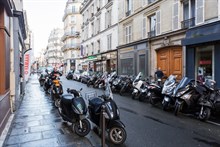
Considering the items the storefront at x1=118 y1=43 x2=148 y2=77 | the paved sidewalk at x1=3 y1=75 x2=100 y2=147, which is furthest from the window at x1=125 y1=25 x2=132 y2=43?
the paved sidewalk at x1=3 y1=75 x2=100 y2=147

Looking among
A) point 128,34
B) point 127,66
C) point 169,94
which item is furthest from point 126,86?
point 128,34

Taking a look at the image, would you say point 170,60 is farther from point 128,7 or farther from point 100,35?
point 100,35

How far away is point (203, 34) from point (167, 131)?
23.8 feet

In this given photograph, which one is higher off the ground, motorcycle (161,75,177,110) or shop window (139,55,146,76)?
shop window (139,55,146,76)

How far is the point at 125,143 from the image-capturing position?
410 centimetres

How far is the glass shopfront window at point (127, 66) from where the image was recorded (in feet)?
60.7

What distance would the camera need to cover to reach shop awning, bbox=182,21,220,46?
965 cm

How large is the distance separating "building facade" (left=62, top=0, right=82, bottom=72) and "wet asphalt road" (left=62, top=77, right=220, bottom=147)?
4325 centimetres

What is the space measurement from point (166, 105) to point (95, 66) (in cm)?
2249

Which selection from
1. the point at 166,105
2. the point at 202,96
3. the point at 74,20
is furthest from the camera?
the point at 74,20

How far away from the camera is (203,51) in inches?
436

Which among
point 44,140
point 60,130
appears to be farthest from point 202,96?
point 44,140

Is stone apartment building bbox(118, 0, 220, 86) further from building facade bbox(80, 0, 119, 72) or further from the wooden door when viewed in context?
building facade bbox(80, 0, 119, 72)

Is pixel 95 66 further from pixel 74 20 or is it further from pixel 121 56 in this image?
pixel 74 20
